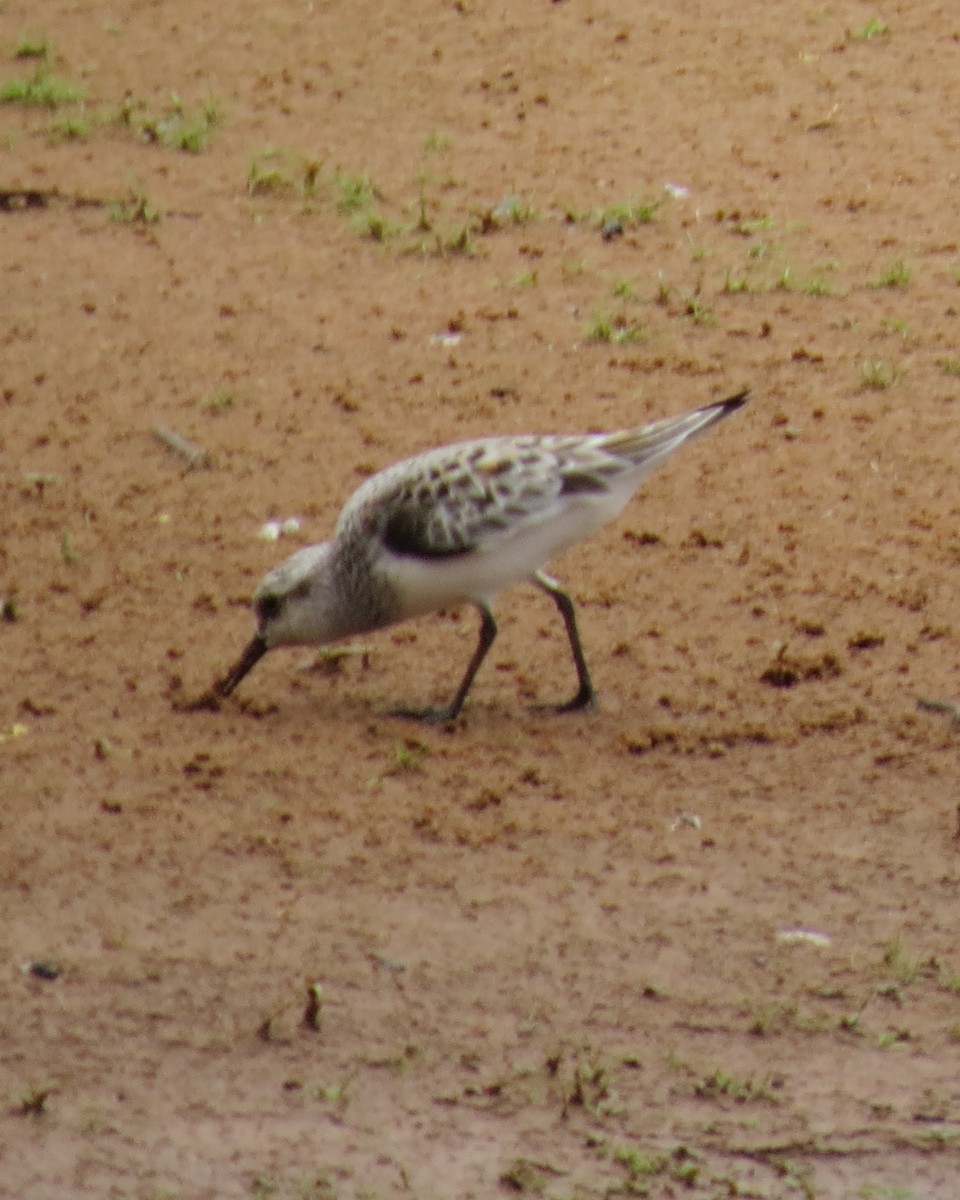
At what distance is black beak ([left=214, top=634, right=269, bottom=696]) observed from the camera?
7.75 metres

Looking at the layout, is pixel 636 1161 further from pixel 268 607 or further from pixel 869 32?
pixel 869 32

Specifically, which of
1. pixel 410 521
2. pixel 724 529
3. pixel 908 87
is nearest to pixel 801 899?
pixel 410 521

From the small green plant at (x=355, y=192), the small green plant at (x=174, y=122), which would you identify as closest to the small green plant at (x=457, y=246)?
the small green plant at (x=355, y=192)

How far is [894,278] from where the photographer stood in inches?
428

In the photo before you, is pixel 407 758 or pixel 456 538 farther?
pixel 456 538

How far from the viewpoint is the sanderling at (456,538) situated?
7.58 m

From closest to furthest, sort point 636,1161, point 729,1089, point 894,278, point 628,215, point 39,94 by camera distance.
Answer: point 636,1161 → point 729,1089 → point 894,278 → point 628,215 → point 39,94

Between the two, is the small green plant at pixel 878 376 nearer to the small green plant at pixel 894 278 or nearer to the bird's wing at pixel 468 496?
the small green plant at pixel 894 278

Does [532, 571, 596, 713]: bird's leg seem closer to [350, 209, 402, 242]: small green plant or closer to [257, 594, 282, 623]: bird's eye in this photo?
[257, 594, 282, 623]: bird's eye

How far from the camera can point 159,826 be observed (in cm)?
703

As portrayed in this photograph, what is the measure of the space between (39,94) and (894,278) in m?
4.62

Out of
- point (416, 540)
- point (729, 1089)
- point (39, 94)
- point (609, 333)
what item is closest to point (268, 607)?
point (416, 540)

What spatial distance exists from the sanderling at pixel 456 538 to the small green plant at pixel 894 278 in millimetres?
3349

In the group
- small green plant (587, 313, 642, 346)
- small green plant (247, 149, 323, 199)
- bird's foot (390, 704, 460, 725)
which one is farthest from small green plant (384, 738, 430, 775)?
small green plant (247, 149, 323, 199)
